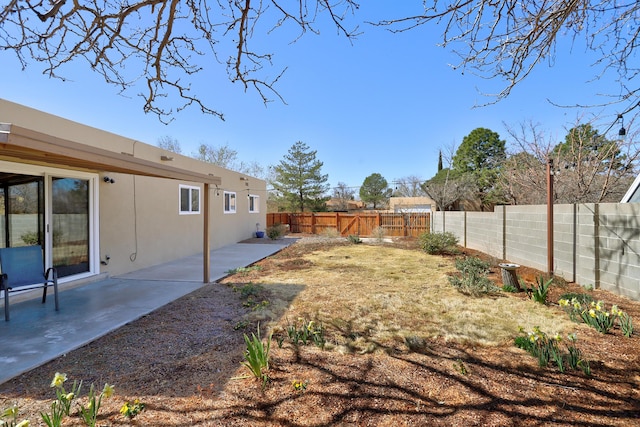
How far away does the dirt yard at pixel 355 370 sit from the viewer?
6.92 ft

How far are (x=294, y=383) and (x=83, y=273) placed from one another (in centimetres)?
577

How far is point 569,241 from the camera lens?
5.94 meters

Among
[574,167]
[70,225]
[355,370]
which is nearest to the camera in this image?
[355,370]

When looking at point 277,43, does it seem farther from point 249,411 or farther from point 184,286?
point 184,286

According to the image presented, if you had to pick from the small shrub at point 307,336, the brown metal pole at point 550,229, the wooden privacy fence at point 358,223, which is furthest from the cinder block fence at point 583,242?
the wooden privacy fence at point 358,223

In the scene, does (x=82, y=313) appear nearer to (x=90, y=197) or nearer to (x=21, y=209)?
(x=21, y=209)

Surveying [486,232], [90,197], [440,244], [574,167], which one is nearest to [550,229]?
[486,232]

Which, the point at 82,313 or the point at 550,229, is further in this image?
the point at 550,229

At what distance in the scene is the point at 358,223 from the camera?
733 inches

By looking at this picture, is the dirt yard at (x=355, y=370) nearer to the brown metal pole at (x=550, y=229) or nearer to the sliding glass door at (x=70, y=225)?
the brown metal pole at (x=550, y=229)

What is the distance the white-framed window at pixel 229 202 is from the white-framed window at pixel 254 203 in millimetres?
2049

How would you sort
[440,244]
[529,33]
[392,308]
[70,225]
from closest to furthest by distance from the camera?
[529,33]
[392,308]
[70,225]
[440,244]

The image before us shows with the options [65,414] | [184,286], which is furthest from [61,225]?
[65,414]

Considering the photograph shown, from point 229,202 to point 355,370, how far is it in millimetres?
11185
